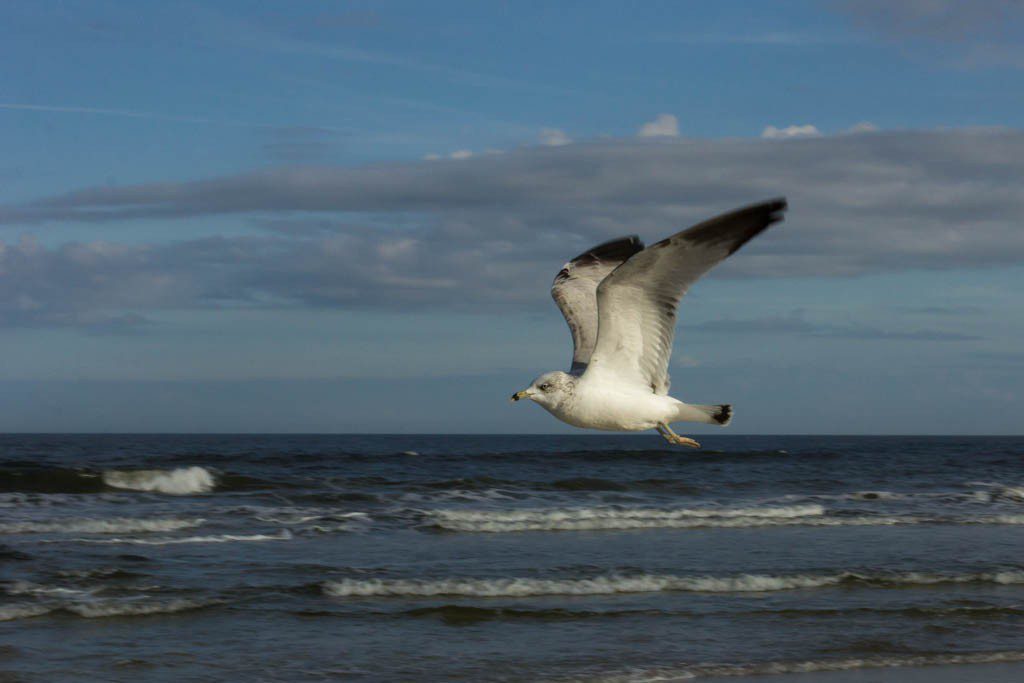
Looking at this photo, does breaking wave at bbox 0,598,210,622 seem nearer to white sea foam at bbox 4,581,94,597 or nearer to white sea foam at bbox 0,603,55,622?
white sea foam at bbox 0,603,55,622

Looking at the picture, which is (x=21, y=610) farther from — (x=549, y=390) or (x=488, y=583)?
(x=549, y=390)

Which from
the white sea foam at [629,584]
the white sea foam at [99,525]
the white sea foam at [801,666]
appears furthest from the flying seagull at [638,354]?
the white sea foam at [99,525]

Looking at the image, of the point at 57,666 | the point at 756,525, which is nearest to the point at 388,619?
the point at 57,666

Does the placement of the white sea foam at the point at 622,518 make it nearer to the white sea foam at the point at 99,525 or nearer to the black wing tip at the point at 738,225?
the white sea foam at the point at 99,525

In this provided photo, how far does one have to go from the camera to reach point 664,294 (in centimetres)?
727

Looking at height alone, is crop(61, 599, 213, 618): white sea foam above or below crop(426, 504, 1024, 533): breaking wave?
below

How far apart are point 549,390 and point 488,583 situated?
5.47m

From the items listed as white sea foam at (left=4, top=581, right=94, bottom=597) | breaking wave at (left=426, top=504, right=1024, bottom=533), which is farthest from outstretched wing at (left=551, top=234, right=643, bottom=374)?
breaking wave at (left=426, top=504, right=1024, bottom=533)

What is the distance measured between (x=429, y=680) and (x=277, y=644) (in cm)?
168

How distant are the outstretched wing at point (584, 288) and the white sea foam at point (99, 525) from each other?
32.8 ft

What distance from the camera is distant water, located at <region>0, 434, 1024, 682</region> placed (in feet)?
31.3

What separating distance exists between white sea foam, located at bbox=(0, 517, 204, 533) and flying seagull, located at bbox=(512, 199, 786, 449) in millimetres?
10691

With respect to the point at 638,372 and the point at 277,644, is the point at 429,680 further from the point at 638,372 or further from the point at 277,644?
the point at 638,372

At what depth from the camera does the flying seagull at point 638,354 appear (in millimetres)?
6930
